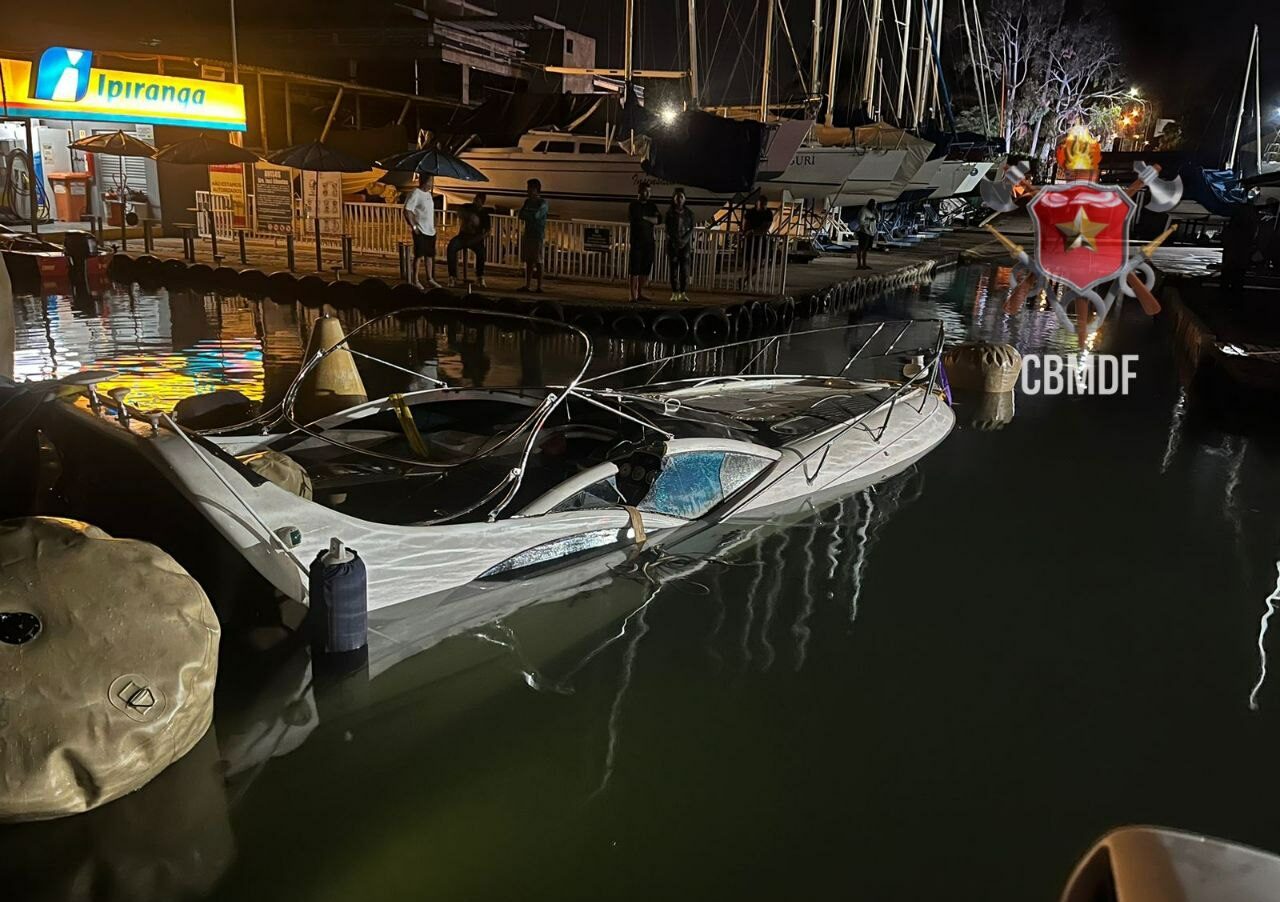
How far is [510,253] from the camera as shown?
18.1 m

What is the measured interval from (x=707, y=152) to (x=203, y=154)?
9452 mm

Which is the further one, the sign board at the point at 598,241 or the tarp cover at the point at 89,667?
the sign board at the point at 598,241

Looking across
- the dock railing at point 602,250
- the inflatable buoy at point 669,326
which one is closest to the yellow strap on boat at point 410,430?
the inflatable buoy at point 669,326

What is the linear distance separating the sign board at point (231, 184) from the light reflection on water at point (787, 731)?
757 inches

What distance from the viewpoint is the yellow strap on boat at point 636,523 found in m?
5.85

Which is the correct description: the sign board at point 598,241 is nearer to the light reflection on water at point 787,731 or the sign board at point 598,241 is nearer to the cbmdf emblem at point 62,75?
the cbmdf emblem at point 62,75

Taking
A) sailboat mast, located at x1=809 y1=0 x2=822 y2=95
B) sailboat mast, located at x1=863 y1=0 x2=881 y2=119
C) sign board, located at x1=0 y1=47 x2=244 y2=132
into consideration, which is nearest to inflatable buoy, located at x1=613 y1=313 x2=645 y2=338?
sign board, located at x1=0 y1=47 x2=244 y2=132

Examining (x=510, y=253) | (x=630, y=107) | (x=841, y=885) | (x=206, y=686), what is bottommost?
(x=841, y=885)

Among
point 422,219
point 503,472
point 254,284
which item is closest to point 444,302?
point 422,219

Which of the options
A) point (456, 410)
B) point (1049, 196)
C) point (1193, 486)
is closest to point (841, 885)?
point (456, 410)

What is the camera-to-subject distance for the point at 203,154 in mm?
17391

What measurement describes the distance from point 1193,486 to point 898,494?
9.19 ft

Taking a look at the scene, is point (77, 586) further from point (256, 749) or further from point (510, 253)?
point (510, 253)

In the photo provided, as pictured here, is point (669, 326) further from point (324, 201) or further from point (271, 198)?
point (271, 198)
